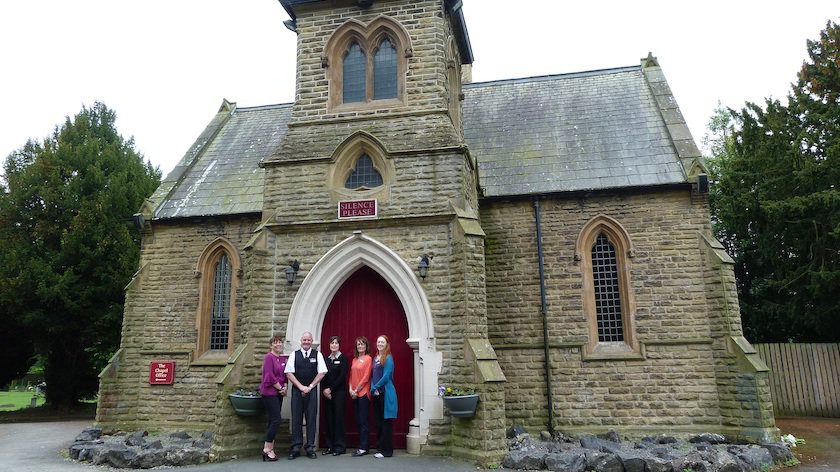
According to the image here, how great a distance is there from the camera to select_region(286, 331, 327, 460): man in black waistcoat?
910 cm

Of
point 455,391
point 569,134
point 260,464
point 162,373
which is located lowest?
point 260,464

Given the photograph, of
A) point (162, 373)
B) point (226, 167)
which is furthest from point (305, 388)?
point (226, 167)

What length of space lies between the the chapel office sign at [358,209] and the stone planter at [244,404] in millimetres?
3535

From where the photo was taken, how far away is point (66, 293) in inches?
706

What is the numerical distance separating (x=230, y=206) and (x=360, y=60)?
17.4ft

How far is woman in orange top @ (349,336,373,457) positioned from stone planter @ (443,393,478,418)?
1371 millimetres

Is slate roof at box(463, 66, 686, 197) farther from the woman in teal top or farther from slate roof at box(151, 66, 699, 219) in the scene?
the woman in teal top

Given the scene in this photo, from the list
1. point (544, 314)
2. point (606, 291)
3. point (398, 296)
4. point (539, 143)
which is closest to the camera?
point (398, 296)

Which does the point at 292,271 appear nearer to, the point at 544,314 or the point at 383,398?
the point at 383,398

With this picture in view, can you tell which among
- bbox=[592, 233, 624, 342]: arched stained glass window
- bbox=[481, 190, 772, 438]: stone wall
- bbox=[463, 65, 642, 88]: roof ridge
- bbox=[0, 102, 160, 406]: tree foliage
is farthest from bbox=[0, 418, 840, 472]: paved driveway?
bbox=[463, 65, 642, 88]: roof ridge

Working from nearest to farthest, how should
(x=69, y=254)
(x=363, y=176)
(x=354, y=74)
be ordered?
(x=363, y=176) → (x=354, y=74) → (x=69, y=254)

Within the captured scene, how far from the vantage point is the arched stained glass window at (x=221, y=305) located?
14.1 metres

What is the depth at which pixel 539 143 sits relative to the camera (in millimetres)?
14453

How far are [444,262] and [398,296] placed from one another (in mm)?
1075
